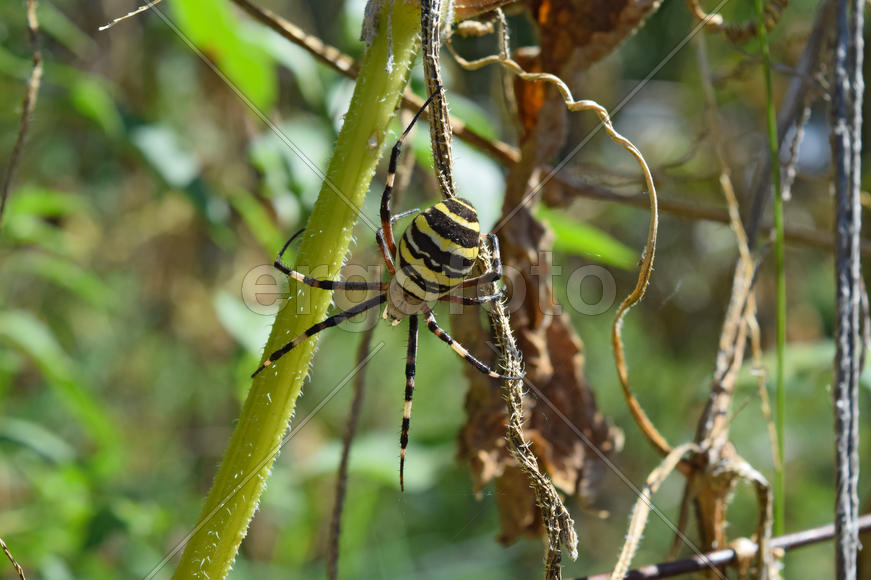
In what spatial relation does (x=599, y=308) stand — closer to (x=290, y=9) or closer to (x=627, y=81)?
(x=627, y=81)

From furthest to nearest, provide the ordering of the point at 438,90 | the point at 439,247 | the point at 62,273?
the point at 62,273
the point at 439,247
the point at 438,90

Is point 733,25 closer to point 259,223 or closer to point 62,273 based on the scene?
point 259,223

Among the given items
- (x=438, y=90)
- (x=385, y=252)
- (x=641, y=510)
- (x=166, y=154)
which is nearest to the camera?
(x=438, y=90)

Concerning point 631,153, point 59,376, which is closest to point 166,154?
point 59,376

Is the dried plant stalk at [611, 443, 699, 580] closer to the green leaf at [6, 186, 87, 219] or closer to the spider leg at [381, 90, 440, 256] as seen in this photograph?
the spider leg at [381, 90, 440, 256]

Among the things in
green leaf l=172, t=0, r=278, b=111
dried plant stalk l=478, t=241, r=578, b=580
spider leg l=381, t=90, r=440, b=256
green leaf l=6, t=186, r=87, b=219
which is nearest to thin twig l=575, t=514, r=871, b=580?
dried plant stalk l=478, t=241, r=578, b=580

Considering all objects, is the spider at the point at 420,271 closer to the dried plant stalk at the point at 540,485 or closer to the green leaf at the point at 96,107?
the dried plant stalk at the point at 540,485
